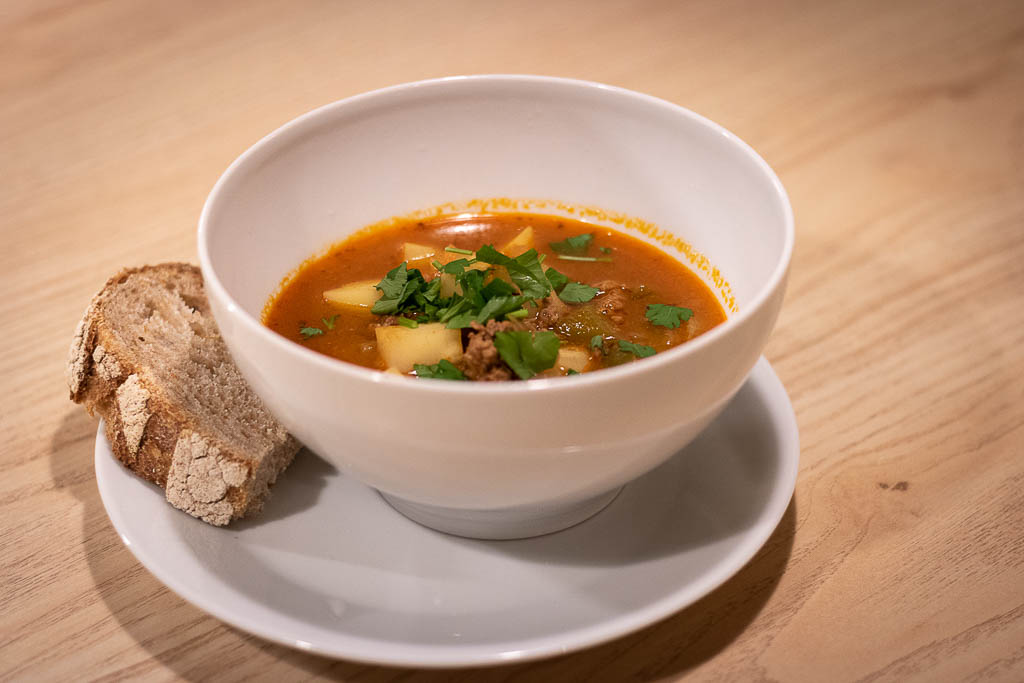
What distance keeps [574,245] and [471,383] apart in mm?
1122

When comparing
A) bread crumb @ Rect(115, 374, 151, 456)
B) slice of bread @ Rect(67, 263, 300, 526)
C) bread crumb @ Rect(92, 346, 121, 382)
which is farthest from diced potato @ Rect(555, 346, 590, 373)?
bread crumb @ Rect(92, 346, 121, 382)

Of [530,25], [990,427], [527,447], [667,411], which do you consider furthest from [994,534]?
[530,25]

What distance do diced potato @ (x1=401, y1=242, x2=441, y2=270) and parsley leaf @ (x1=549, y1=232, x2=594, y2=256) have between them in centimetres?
32

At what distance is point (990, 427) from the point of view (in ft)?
8.21

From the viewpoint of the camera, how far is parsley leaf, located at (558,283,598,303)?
2.32 metres

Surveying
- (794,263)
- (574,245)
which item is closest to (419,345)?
(574,245)

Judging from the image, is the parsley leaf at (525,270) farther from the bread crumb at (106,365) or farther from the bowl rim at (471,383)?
the bread crumb at (106,365)

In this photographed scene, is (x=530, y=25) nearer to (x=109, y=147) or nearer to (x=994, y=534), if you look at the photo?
(x=109, y=147)

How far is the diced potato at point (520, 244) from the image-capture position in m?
2.64

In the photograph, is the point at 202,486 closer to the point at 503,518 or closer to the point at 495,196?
the point at 503,518

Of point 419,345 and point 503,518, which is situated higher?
point 419,345

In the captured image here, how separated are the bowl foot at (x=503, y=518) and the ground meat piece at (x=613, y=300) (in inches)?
17.3

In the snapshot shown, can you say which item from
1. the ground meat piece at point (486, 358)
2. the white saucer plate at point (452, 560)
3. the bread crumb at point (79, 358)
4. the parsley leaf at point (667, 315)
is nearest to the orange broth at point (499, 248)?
the parsley leaf at point (667, 315)

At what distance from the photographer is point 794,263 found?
323 cm
